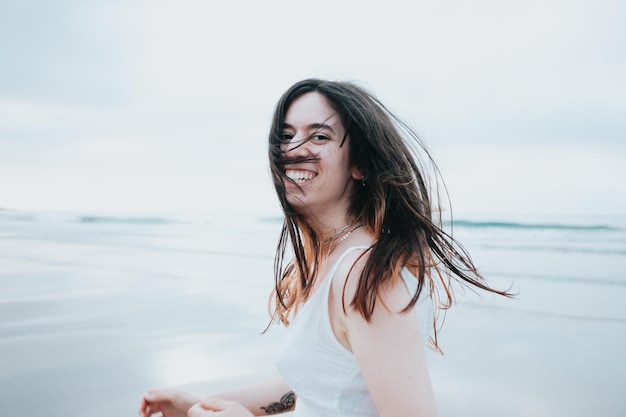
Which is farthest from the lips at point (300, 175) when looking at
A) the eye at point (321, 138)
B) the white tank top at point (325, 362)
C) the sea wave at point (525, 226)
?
the sea wave at point (525, 226)

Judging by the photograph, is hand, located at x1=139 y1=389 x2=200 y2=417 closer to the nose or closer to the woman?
the woman

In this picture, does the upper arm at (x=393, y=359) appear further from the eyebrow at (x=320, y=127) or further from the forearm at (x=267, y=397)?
the forearm at (x=267, y=397)

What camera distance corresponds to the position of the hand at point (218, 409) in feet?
6.03

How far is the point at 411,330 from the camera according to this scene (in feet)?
5.38

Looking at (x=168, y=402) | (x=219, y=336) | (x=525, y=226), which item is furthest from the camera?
(x=525, y=226)

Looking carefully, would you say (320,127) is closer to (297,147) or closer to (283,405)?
(297,147)

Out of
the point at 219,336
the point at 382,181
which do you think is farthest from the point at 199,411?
the point at 219,336

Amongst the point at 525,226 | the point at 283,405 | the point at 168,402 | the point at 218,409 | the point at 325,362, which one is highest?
the point at 325,362

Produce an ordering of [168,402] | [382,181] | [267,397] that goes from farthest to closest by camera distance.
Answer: [267,397] → [168,402] → [382,181]

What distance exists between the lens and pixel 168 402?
2.22 meters

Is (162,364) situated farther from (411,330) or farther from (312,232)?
(411,330)

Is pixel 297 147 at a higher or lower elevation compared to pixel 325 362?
higher

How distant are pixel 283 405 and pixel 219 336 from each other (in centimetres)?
315

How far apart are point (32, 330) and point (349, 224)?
4674 millimetres
